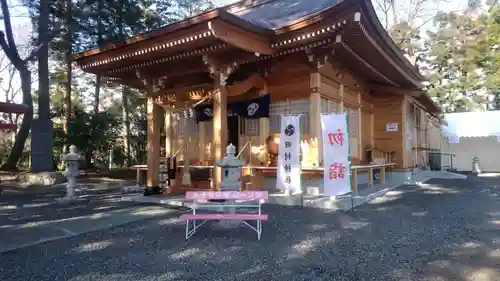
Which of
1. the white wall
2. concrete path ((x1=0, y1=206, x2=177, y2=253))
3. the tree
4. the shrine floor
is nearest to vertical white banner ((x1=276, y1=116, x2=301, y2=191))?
the shrine floor

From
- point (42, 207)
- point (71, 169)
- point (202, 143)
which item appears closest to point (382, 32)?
point (202, 143)

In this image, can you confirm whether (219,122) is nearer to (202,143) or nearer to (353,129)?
(202,143)

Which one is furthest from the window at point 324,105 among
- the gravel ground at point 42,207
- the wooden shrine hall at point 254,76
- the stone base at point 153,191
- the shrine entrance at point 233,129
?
the gravel ground at point 42,207

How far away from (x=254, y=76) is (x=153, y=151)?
3.06 metres

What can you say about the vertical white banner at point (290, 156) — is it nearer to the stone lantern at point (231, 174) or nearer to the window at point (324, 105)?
the stone lantern at point (231, 174)

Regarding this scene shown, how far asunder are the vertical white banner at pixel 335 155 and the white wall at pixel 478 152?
53.6 ft

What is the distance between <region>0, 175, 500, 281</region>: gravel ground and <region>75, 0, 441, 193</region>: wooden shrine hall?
7.76ft

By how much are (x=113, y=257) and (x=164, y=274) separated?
89 cm

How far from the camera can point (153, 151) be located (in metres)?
8.63

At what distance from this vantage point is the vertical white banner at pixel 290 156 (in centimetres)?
Result: 671

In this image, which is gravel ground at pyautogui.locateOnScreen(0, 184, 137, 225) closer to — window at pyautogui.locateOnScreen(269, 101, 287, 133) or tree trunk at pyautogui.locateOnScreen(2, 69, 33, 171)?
window at pyautogui.locateOnScreen(269, 101, 287, 133)

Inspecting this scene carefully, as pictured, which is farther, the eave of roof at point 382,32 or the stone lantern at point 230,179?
the eave of roof at point 382,32

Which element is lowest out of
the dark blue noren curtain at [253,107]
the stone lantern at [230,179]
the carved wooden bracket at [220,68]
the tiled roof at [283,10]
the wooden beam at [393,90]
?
the stone lantern at [230,179]

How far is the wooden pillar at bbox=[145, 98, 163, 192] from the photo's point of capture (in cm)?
856
